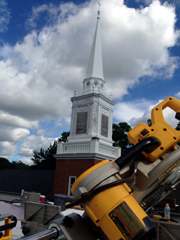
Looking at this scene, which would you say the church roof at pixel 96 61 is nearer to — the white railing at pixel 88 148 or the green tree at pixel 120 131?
the white railing at pixel 88 148

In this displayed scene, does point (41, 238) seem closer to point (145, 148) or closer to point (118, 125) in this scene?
point (145, 148)

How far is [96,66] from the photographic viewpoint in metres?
21.1

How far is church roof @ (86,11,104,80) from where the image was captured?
68.0 feet

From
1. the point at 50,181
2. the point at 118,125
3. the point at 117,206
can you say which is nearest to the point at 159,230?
the point at 117,206

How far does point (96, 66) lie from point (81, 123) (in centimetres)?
462

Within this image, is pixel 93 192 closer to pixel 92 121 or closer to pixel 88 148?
pixel 88 148

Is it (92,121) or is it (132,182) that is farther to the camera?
(92,121)

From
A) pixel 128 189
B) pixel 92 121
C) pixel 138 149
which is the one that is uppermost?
pixel 92 121

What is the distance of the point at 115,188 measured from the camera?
209 centimetres

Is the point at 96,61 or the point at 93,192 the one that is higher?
the point at 96,61

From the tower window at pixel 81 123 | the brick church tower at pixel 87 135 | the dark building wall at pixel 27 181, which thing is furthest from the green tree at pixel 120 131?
the tower window at pixel 81 123

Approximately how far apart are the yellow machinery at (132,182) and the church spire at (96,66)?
17955 millimetres

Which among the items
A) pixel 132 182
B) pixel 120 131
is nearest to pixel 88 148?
pixel 132 182

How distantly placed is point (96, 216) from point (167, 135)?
89 centimetres
